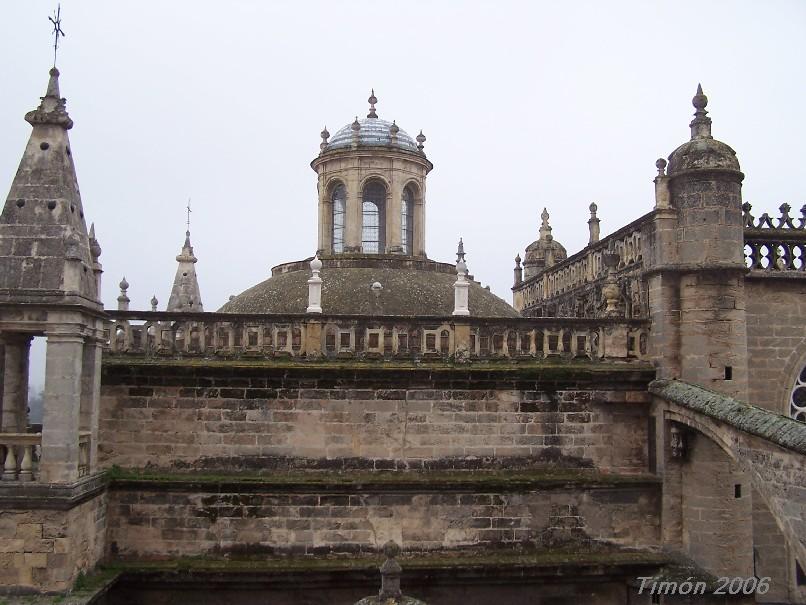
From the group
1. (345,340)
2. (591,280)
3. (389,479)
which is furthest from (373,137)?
(389,479)

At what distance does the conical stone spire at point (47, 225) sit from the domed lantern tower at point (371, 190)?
7907 millimetres

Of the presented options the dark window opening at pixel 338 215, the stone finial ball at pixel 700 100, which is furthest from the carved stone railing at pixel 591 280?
the dark window opening at pixel 338 215

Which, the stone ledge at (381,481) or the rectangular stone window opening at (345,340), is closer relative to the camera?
the stone ledge at (381,481)

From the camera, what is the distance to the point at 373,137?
2014 centimetres

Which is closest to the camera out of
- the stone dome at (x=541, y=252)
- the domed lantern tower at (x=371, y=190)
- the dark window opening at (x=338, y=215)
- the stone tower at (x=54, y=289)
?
the stone tower at (x=54, y=289)

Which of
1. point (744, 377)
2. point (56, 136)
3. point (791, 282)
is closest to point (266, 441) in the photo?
point (56, 136)

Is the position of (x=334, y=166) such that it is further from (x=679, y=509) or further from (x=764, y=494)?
(x=764, y=494)

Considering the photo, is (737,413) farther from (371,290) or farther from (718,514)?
Result: (371,290)

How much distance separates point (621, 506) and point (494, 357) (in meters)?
3.42

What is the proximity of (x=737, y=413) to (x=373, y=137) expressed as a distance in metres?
11.5

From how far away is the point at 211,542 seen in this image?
44.6 ft

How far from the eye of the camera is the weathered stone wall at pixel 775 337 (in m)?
14.7

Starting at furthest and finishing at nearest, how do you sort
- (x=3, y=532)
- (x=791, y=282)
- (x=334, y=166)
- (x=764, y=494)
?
1. (x=334, y=166)
2. (x=791, y=282)
3. (x=3, y=532)
4. (x=764, y=494)

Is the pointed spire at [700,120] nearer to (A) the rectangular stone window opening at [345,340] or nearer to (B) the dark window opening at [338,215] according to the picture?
(A) the rectangular stone window opening at [345,340]
